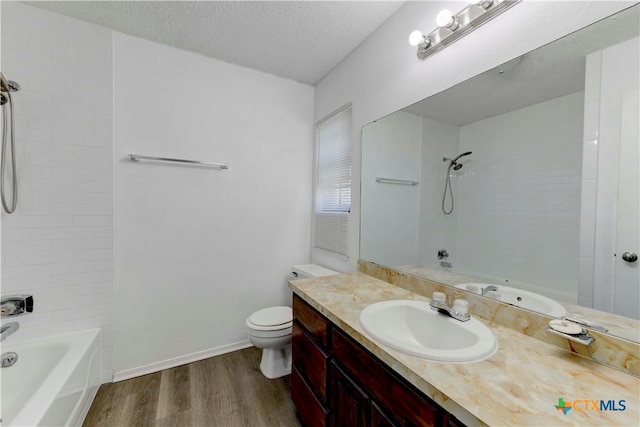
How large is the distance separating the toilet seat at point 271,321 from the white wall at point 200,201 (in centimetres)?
41

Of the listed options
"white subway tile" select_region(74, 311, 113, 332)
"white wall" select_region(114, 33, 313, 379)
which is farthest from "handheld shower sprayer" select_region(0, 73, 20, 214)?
"white subway tile" select_region(74, 311, 113, 332)

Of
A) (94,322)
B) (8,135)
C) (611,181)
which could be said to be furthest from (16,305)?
(611,181)

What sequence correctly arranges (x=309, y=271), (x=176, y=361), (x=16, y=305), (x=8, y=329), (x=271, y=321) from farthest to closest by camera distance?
1. (x=309, y=271)
2. (x=176, y=361)
3. (x=271, y=321)
4. (x=16, y=305)
5. (x=8, y=329)

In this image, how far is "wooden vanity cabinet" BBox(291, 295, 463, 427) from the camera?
0.77 meters

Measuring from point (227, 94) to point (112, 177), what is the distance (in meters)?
1.11

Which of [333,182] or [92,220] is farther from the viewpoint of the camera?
[333,182]

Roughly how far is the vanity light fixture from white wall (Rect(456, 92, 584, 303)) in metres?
0.44

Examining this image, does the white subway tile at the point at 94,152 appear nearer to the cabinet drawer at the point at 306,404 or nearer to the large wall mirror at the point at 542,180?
the cabinet drawer at the point at 306,404

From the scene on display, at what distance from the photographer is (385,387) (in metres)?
0.87

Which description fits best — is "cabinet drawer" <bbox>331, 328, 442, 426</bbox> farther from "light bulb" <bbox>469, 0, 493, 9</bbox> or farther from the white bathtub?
"light bulb" <bbox>469, 0, 493, 9</bbox>

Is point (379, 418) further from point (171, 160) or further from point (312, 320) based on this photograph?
point (171, 160)

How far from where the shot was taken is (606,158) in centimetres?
86

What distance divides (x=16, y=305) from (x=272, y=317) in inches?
61.5

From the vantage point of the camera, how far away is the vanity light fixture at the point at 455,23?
111cm
